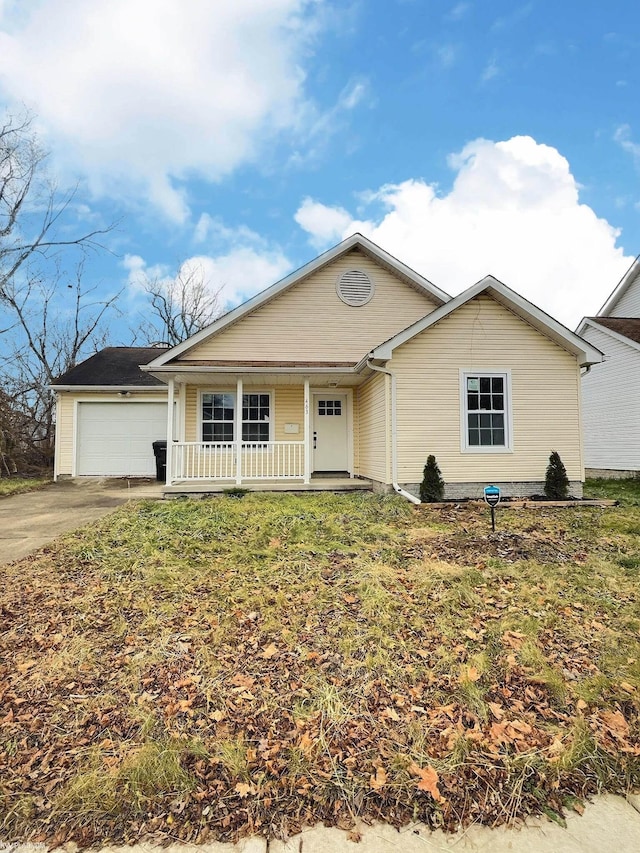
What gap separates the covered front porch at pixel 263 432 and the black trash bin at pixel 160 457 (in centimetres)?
121

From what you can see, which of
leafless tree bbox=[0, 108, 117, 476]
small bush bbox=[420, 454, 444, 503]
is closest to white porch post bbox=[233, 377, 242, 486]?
small bush bbox=[420, 454, 444, 503]

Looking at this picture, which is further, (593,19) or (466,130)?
(466,130)

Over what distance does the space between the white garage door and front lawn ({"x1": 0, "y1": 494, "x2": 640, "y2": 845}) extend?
30.8 feet

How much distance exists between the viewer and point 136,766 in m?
2.24

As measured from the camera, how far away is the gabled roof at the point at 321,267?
1138 centimetres

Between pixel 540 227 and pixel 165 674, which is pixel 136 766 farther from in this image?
pixel 540 227

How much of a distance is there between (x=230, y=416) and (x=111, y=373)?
227 inches

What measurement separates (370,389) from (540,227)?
1007 centimetres

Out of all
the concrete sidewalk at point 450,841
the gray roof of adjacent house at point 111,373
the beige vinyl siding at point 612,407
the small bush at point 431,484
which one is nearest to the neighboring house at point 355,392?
the gray roof of adjacent house at point 111,373

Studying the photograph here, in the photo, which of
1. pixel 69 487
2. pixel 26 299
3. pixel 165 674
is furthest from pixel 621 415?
pixel 26 299

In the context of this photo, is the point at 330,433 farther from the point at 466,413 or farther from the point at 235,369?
the point at 466,413

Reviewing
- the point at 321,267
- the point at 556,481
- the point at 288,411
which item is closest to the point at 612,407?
the point at 556,481

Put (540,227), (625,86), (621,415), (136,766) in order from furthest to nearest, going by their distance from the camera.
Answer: (540,227) → (621,415) → (625,86) → (136,766)

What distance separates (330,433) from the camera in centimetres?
1244
